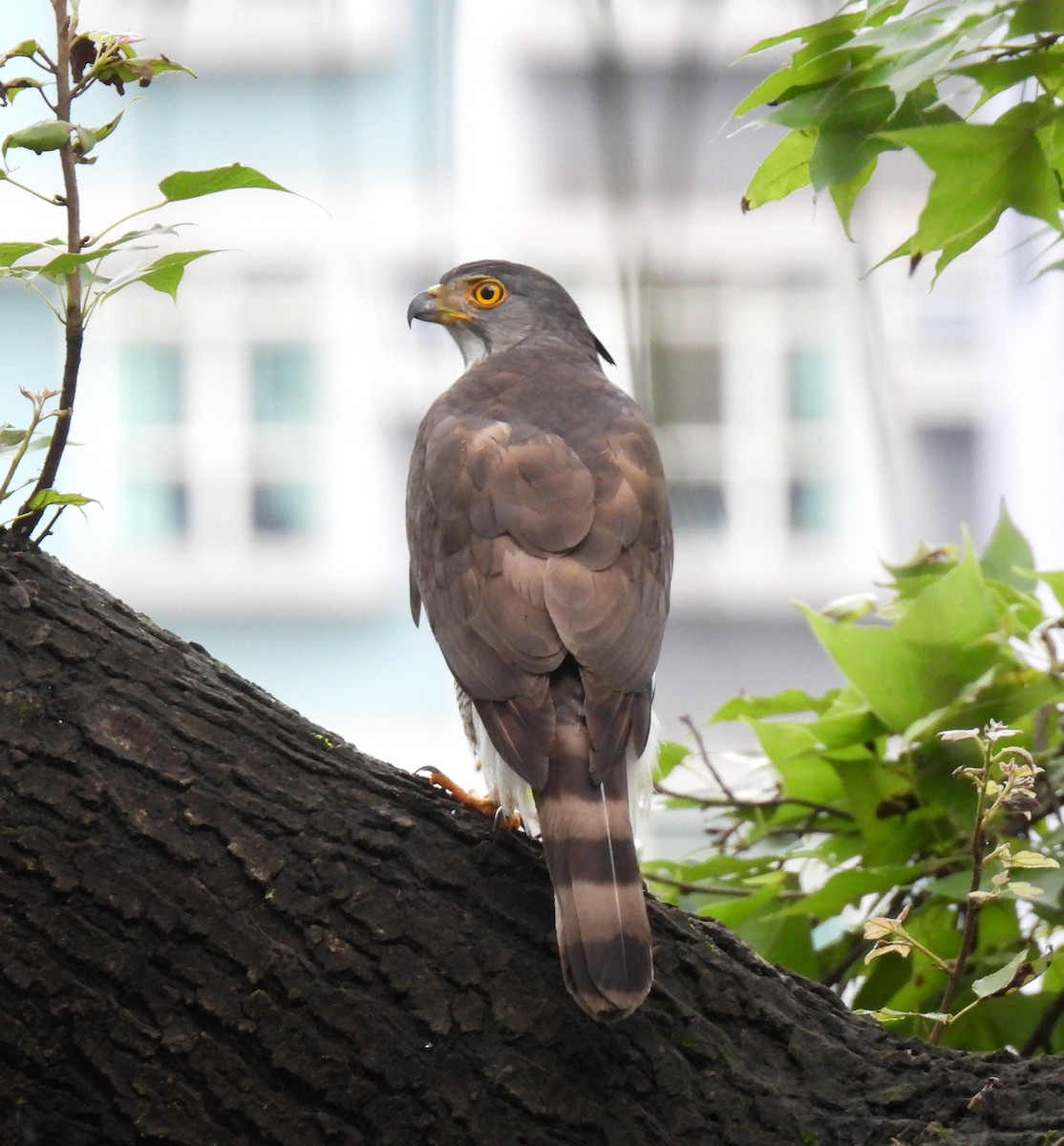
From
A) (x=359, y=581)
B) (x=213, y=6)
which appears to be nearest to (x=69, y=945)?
(x=213, y=6)

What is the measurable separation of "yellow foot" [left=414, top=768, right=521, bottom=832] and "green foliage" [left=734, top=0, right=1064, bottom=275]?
890 mm

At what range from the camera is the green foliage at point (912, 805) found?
7.32 feet

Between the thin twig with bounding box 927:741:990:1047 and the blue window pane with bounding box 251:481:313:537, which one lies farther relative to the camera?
the blue window pane with bounding box 251:481:313:537

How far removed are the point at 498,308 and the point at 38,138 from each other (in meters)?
1.90

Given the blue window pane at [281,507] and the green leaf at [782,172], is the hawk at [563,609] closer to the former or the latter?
the green leaf at [782,172]

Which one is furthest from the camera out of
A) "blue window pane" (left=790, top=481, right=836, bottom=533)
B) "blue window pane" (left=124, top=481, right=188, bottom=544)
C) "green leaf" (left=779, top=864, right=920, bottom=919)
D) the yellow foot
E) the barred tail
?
"blue window pane" (left=124, top=481, right=188, bottom=544)

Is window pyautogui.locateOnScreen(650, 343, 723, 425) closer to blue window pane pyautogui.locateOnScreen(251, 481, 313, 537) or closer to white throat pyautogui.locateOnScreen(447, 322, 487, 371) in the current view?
white throat pyautogui.locateOnScreen(447, 322, 487, 371)

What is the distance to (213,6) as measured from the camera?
11.9 feet

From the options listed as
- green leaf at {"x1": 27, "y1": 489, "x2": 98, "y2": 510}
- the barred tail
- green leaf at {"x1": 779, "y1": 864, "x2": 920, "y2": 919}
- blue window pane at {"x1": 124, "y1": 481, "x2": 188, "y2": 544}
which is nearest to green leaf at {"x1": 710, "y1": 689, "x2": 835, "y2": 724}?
green leaf at {"x1": 779, "y1": 864, "x2": 920, "y2": 919}

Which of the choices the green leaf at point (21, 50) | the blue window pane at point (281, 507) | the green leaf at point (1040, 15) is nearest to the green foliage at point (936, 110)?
the green leaf at point (1040, 15)

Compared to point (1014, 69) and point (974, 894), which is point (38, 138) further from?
point (974, 894)

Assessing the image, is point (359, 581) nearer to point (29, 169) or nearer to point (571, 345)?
point (29, 169)

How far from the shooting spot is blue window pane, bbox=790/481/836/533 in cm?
871

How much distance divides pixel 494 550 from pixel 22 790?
827 mm
